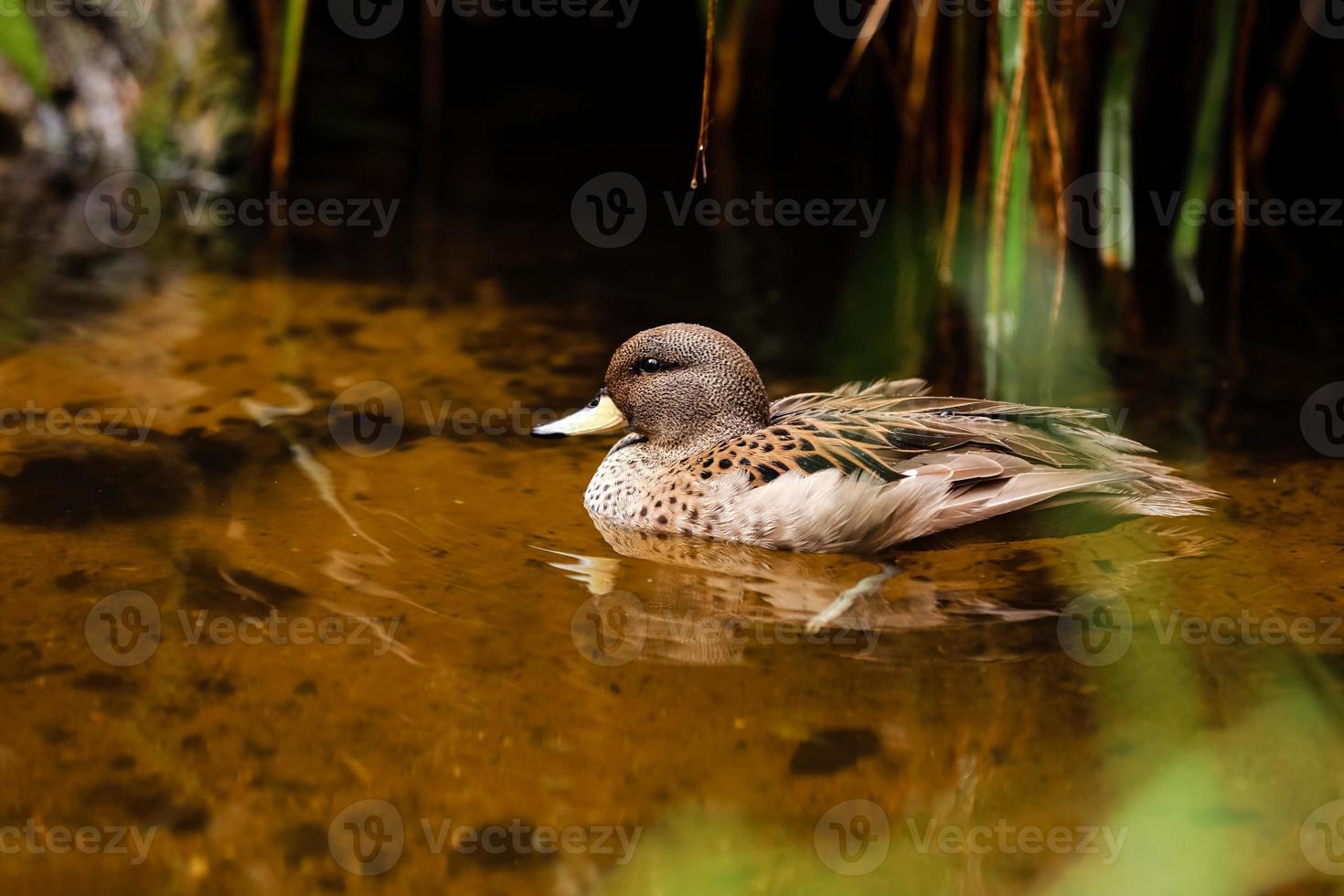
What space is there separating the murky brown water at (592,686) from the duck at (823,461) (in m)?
0.12

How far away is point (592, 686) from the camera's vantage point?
12.0ft

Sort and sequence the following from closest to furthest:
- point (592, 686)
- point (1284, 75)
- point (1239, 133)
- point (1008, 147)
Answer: point (592, 686)
point (1008, 147)
point (1239, 133)
point (1284, 75)

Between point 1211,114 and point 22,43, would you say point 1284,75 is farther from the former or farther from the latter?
point 22,43

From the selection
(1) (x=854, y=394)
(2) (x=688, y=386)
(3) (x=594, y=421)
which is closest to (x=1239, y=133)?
(1) (x=854, y=394)

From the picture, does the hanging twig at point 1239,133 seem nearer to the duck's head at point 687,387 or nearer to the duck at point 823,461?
the duck at point 823,461

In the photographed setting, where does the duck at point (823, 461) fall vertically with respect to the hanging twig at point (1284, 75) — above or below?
below

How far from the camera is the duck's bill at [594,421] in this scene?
5027 mm

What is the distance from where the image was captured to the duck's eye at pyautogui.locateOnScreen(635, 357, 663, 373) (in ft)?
16.0

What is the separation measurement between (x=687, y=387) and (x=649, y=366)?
150mm

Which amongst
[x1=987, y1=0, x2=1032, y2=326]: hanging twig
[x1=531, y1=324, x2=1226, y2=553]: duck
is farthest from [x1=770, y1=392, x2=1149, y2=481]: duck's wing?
[x1=987, y1=0, x2=1032, y2=326]: hanging twig

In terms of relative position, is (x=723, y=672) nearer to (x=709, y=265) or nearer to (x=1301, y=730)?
(x=1301, y=730)

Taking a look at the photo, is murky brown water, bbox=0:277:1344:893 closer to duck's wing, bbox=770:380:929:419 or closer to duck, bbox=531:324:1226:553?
duck, bbox=531:324:1226:553

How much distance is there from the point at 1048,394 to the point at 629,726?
9.25ft

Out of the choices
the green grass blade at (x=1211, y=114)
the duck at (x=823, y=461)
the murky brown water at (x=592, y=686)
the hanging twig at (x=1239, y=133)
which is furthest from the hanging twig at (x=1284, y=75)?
the duck at (x=823, y=461)
